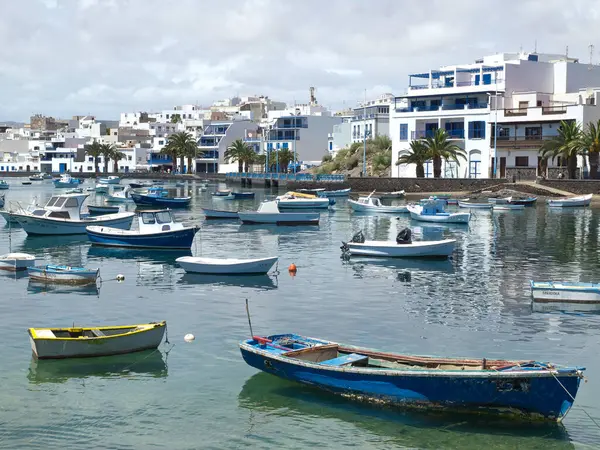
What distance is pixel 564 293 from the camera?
36344mm

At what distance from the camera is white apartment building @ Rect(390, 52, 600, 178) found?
104 m

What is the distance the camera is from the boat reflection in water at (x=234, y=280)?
41438mm

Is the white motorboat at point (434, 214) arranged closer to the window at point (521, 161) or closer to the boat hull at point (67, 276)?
the window at point (521, 161)

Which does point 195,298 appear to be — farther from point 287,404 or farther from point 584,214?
point 584,214

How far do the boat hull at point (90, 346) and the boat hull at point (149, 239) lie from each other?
26587 mm

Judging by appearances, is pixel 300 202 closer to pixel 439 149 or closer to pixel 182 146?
pixel 439 149

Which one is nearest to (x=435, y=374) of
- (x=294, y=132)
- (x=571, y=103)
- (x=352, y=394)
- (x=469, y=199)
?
(x=352, y=394)

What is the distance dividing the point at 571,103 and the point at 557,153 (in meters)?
12.1

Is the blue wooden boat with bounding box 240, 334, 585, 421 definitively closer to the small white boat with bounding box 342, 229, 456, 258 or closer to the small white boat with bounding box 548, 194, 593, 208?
the small white boat with bounding box 342, 229, 456, 258

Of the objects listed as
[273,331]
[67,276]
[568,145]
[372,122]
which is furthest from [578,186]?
[273,331]

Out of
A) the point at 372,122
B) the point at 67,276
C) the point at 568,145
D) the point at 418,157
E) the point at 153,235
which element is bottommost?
the point at 67,276

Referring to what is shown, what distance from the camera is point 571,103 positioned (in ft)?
343

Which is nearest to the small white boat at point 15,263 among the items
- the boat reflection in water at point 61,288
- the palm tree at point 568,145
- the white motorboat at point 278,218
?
the boat reflection in water at point 61,288

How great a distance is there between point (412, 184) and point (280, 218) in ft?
131
